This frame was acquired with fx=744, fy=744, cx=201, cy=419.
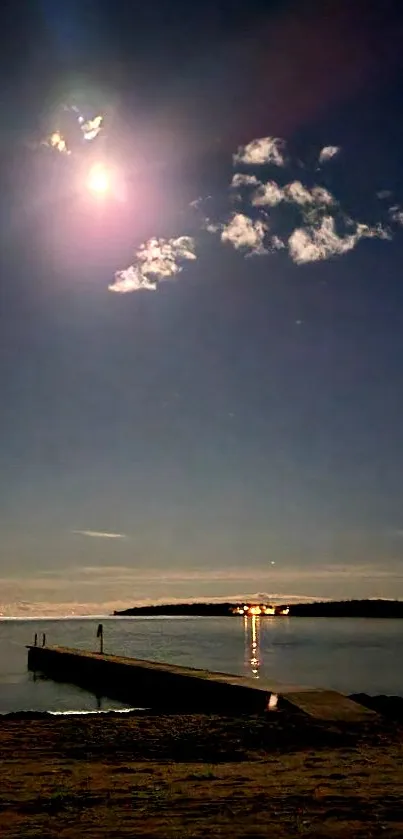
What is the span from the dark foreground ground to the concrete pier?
2.22 meters

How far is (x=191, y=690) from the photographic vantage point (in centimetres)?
2739

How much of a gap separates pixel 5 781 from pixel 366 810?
4.89 metres

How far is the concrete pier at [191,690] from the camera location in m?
18.8

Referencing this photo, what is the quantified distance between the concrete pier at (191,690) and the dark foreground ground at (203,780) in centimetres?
222

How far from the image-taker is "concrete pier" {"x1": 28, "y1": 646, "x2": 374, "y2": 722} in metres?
18.8

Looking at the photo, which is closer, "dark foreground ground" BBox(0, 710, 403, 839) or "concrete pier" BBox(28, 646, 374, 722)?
"dark foreground ground" BBox(0, 710, 403, 839)

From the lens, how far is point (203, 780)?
10156 mm

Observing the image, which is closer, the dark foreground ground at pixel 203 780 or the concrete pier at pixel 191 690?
the dark foreground ground at pixel 203 780

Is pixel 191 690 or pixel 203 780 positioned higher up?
pixel 203 780

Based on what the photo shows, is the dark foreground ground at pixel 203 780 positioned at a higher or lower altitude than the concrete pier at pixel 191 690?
higher

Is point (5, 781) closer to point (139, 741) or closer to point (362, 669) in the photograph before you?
point (139, 741)

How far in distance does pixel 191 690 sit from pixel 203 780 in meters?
18.0

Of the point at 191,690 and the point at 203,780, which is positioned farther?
the point at 191,690

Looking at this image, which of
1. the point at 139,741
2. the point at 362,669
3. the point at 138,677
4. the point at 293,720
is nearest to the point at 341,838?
the point at 139,741
